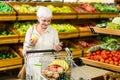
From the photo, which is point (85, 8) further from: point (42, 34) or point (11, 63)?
point (42, 34)

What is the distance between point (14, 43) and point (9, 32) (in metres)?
0.28

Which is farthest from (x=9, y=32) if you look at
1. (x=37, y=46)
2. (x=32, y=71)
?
(x=32, y=71)

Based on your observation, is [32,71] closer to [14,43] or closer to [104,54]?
[104,54]

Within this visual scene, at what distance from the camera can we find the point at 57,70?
9.78 ft

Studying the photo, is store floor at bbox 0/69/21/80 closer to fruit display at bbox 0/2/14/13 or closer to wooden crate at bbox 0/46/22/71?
wooden crate at bbox 0/46/22/71

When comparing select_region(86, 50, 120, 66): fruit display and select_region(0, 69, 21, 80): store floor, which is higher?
select_region(86, 50, 120, 66): fruit display

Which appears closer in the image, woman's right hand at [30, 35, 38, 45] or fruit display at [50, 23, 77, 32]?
woman's right hand at [30, 35, 38, 45]

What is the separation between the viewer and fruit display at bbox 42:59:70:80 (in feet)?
9.59

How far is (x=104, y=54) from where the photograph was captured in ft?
12.6

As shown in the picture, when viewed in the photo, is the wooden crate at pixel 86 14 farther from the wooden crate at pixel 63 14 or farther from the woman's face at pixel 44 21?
the woman's face at pixel 44 21

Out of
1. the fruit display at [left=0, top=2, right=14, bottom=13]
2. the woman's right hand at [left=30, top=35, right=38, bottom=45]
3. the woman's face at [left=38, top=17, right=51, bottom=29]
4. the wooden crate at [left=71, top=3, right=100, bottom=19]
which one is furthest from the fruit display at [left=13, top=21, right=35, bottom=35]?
the woman's right hand at [left=30, top=35, right=38, bottom=45]

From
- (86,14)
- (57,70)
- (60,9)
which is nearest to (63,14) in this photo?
(60,9)

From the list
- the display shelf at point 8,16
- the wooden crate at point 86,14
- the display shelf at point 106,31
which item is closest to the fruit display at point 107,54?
the display shelf at point 106,31

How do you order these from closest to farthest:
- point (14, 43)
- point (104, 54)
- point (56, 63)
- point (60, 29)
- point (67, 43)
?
point (56, 63) → point (104, 54) → point (14, 43) → point (60, 29) → point (67, 43)
